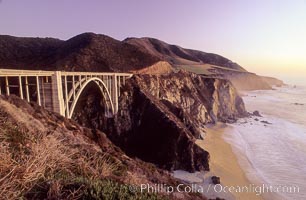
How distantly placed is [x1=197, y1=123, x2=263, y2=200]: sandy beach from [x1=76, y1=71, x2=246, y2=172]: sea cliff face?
1.05 metres

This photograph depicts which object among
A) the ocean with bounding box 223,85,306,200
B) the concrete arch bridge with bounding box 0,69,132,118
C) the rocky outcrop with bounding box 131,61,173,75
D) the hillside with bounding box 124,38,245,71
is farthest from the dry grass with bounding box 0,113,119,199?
the hillside with bounding box 124,38,245,71

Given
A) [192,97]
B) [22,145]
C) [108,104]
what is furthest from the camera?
[192,97]

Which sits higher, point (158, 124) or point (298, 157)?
point (158, 124)

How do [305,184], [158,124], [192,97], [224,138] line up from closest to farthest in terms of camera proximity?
[305,184], [158,124], [224,138], [192,97]

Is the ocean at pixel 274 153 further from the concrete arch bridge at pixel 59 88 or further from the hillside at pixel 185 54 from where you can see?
the hillside at pixel 185 54

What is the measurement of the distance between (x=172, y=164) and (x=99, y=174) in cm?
1580

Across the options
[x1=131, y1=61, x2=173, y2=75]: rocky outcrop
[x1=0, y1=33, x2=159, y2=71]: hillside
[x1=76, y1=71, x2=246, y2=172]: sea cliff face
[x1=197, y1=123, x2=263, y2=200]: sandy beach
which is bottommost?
[x1=197, y1=123, x2=263, y2=200]: sandy beach

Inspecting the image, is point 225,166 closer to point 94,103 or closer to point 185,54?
point 94,103

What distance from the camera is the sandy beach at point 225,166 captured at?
1511cm

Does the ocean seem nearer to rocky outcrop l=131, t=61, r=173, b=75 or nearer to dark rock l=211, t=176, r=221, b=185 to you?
dark rock l=211, t=176, r=221, b=185

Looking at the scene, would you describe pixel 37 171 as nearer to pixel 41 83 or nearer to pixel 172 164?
pixel 41 83

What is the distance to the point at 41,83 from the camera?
1516 cm

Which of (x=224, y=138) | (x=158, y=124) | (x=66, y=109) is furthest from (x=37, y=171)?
(x=224, y=138)

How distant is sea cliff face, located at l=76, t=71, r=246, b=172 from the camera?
67.1 feet
